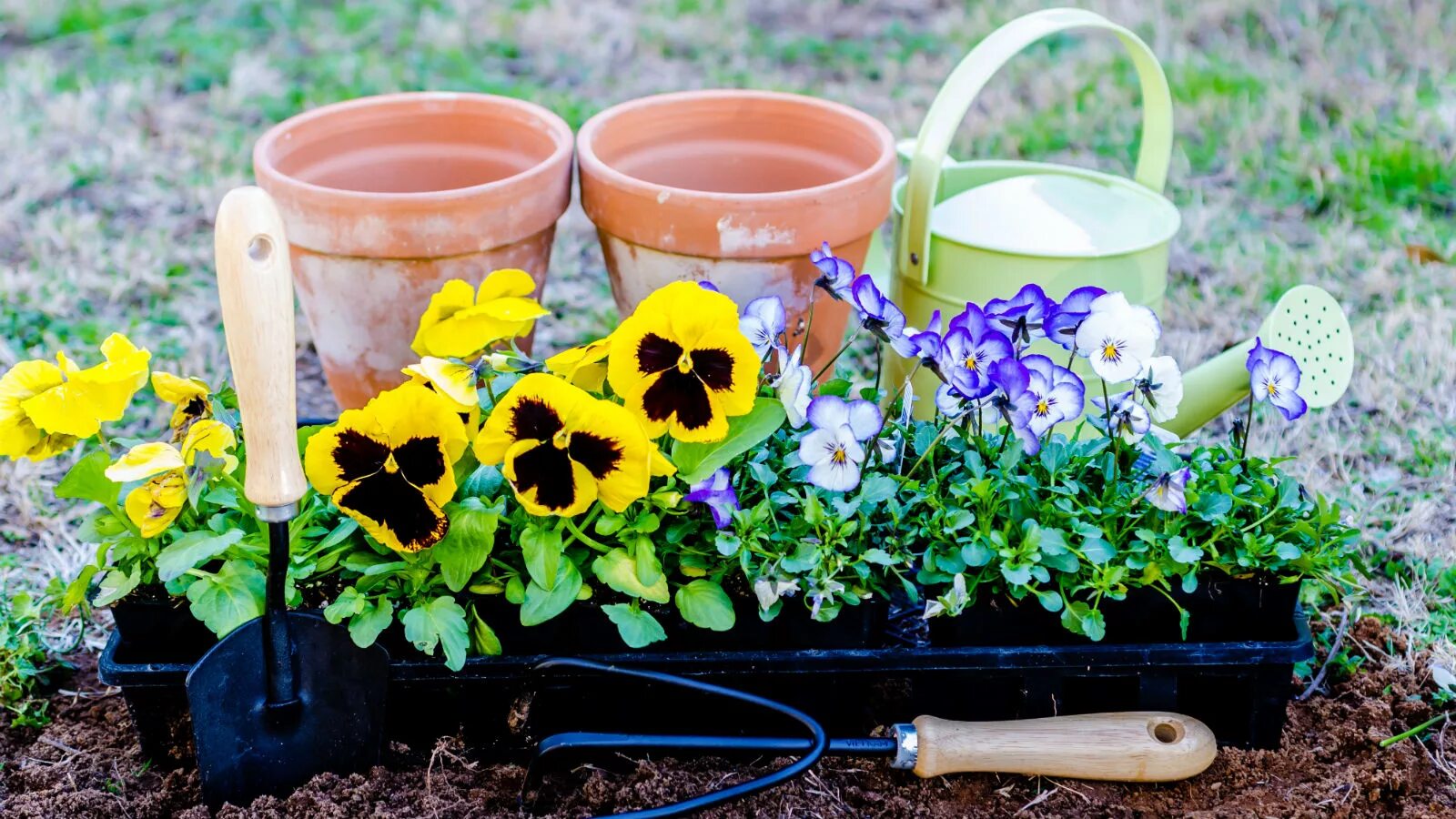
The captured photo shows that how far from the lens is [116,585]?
3.66 feet

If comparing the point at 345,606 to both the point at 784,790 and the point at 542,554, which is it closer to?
the point at 542,554

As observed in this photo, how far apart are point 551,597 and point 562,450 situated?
5.4 inches

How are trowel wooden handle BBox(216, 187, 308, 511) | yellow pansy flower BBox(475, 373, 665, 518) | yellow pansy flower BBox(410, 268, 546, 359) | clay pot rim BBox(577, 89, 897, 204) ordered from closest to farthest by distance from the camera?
1. trowel wooden handle BBox(216, 187, 308, 511)
2. yellow pansy flower BBox(475, 373, 665, 518)
3. yellow pansy flower BBox(410, 268, 546, 359)
4. clay pot rim BBox(577, 89, 897, 204)

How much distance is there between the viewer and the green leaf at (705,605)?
1.11 meters

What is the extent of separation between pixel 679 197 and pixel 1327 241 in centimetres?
153

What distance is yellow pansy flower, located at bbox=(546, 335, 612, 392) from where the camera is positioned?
3.83 ft

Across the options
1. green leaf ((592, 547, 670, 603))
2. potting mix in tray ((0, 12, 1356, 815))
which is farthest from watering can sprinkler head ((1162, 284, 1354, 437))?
green leaf ((592, 547, 670, 603))

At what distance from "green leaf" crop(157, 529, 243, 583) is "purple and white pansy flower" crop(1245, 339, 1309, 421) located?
3.03 feet

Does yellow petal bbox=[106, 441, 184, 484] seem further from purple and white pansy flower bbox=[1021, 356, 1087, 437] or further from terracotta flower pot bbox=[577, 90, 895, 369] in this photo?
purple and white pansy flower bbox=[1021, 356, 1087, 437]

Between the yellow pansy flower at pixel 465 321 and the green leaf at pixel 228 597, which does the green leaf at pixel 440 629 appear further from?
the yellow pansy flower at pixel 465 321

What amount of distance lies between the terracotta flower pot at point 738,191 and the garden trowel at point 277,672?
50 centimetres

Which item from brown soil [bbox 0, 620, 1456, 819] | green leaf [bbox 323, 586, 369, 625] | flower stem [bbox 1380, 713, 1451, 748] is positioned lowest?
brown soil [bbox 0, 620, 1456, 819]

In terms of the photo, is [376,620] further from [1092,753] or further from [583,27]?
[583,27]

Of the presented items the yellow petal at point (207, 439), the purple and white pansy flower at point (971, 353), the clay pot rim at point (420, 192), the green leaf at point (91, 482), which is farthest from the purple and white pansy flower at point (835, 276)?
the green leaf at point (91, 482)
